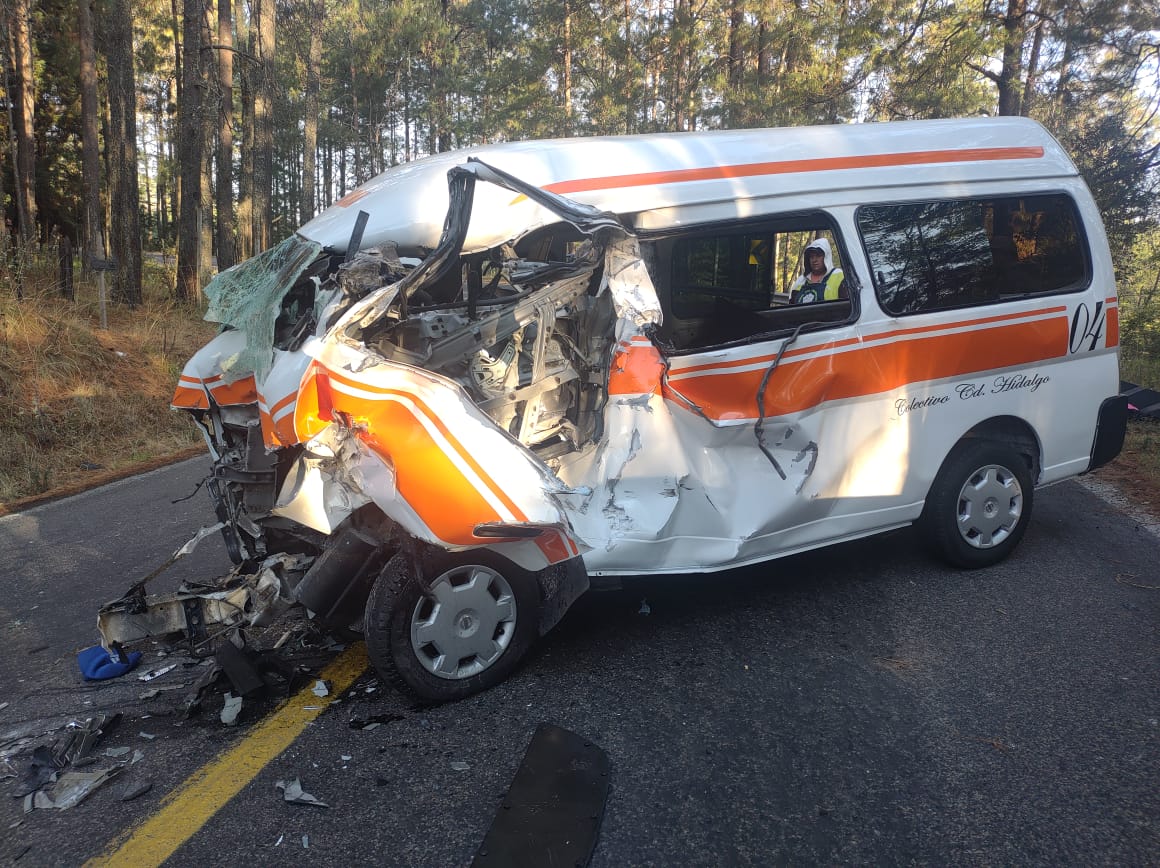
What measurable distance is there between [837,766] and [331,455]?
7.24ft

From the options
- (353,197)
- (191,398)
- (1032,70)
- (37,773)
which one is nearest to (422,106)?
(1032,70)

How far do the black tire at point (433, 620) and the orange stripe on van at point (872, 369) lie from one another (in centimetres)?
110

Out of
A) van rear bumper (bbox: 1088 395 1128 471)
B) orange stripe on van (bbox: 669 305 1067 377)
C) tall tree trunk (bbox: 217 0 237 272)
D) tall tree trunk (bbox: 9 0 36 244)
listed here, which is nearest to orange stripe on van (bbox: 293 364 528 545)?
orange stripe on van (bbox: 669 305 1067 377)

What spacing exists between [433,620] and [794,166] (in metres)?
2.77

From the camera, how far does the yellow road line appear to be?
7.83 feet

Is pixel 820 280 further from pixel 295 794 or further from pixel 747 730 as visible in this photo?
pixel 295 794

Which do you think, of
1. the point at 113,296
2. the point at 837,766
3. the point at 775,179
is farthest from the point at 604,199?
the point at 113,296

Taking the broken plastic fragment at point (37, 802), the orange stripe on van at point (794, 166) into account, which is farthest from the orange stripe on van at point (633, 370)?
the broken plastic fragment at point (37, 802)

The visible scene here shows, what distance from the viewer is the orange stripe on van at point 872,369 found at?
3.63 meters

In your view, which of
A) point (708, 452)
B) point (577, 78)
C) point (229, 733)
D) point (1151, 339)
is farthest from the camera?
point (577, 78)

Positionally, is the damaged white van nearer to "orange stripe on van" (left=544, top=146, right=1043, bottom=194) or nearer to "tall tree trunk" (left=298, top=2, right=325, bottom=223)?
"orange stripe on van" (left=544, top=146, right=1043, bottom=194)

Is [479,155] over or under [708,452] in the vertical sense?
over

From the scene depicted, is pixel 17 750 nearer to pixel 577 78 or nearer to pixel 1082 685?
pixel 1082 685

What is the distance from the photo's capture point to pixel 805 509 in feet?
12.8
